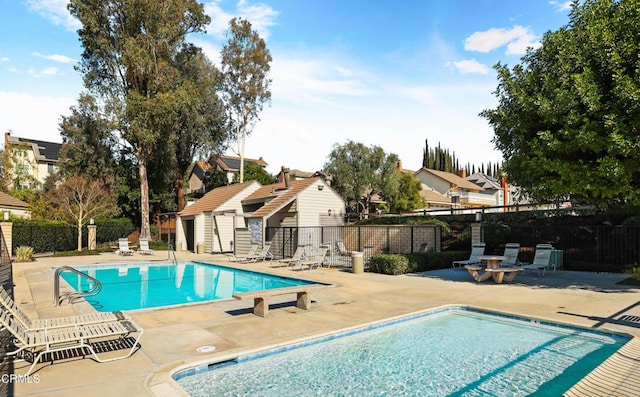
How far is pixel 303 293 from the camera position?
8.83 meters

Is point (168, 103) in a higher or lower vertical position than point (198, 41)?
lower

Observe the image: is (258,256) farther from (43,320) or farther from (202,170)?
(202,170)

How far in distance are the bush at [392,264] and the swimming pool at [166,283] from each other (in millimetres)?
A: 3252

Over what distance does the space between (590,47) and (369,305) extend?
946cm

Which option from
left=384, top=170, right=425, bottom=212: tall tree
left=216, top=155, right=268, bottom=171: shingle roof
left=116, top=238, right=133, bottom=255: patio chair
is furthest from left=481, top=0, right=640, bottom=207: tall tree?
left=216, top=155, right=268, bottom=171: shingle roof

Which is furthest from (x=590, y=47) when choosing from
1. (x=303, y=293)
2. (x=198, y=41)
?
(x=198, y=41)

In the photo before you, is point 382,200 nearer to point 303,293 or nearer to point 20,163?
point 303,293

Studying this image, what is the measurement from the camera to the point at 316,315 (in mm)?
8266

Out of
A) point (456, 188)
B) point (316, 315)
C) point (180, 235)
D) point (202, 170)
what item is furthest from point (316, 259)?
point (456, 188)

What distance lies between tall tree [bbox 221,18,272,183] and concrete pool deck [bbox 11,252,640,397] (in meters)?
27.3

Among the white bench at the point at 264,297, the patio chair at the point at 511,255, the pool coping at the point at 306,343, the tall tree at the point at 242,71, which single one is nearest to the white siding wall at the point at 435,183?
the tall tree at the point at 242,71

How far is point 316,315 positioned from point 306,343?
182 cm

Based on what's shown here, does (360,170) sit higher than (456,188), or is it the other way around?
(360,170)

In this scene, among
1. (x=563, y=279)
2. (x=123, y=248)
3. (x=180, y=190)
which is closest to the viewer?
(x=563, y=279)
